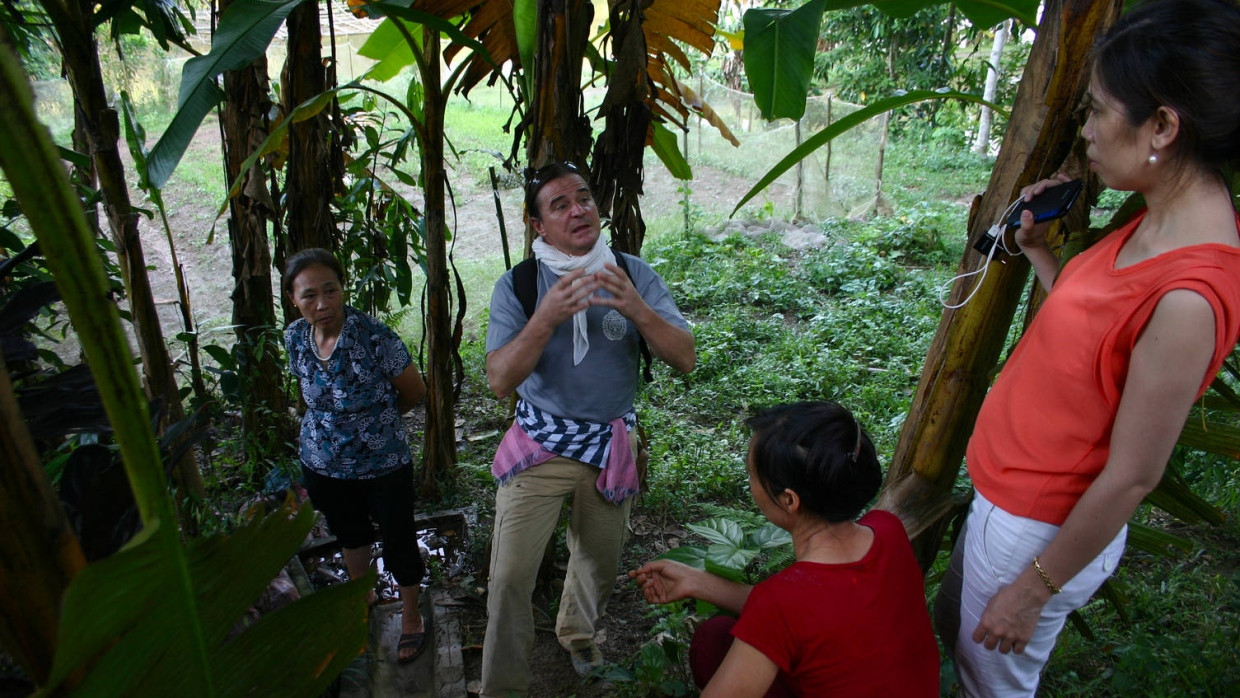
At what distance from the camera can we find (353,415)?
221 cm

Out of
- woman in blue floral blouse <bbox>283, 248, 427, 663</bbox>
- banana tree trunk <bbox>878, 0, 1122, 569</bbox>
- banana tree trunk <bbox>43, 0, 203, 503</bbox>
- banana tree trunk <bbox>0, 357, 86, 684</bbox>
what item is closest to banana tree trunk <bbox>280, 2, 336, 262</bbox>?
woman in blue floral blouse <bbox>283, 248, 427, 663</bbox>

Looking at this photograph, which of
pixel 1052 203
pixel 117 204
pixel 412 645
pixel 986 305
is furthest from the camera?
pixel 412 645

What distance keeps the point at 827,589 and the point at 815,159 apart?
7290 mm

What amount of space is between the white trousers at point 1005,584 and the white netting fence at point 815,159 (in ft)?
22.0

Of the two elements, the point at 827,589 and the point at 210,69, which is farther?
the point at 210,69

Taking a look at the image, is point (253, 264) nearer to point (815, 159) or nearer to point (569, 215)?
point (569, 215)

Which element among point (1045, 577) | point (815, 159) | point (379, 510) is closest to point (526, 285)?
point (379, 510)

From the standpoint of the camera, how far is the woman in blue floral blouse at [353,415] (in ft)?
7.20

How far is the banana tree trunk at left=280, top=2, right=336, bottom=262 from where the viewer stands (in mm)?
2521

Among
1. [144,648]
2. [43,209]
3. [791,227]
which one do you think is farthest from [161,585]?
[791,227]

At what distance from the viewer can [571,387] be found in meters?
2.00

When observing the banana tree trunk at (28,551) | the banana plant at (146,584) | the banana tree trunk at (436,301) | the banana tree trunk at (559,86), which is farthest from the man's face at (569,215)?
the banana tree trunk at (28,551)

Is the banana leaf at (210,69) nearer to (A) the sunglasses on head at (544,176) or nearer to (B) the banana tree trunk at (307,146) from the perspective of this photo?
(B) the banana tree trunk at (307,146)

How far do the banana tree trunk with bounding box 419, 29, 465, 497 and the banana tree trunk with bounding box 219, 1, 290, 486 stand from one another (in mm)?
617
